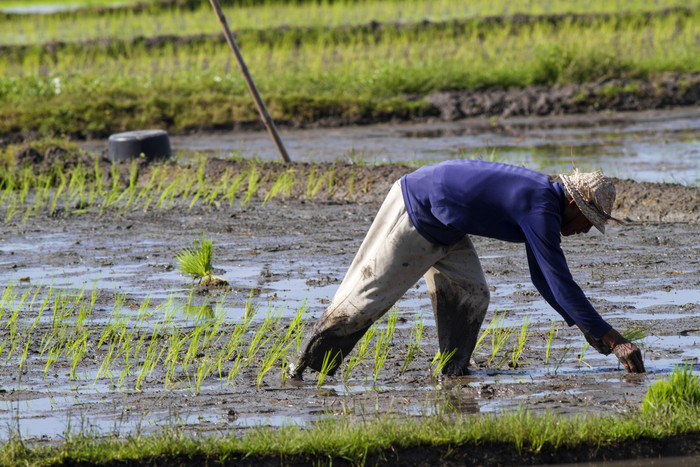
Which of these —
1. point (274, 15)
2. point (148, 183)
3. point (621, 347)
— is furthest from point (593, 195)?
point (274, 15)

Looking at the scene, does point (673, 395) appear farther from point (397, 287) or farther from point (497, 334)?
point (497, 334)

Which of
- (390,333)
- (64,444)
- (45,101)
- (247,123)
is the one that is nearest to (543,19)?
(247,123)

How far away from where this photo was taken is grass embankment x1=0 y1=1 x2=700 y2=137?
54.5ft

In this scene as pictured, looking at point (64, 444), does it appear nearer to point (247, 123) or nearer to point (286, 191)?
point (286, 191)

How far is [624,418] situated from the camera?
4086 millimetres

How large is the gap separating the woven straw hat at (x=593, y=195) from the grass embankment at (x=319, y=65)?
12.4 meters

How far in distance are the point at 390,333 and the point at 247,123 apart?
38.8ft

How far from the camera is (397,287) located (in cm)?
477

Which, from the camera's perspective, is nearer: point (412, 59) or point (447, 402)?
point (447, 402)

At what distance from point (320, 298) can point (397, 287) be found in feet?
6.06

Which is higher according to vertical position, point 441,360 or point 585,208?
point 585,208

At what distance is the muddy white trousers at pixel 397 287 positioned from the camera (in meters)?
4.68

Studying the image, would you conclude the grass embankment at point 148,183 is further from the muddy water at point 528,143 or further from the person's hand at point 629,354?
the person's hand at point 629,354

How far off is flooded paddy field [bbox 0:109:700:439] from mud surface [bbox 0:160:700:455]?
0.02 m
